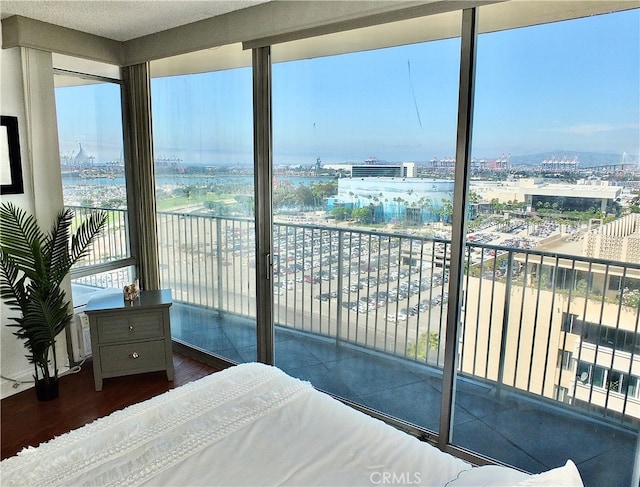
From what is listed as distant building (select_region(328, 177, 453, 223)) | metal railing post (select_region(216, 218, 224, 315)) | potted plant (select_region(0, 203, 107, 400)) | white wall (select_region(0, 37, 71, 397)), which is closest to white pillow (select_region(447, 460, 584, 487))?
distant building (select_region(328, 177, 453, 223))

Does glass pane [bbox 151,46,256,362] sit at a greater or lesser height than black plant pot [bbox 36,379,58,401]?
greater

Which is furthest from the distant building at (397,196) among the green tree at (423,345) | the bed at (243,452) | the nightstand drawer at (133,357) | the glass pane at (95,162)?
the glass pane at (95,162)

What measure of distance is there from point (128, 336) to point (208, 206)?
3.71 ft

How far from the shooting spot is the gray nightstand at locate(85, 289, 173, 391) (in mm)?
3139

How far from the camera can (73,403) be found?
3.04 m

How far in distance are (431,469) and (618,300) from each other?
1262 millimetres

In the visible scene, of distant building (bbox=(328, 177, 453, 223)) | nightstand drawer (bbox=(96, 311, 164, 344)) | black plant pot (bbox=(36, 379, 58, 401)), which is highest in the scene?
distant building (bbox=(328, 177, 453, 223))

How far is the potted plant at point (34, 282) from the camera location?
287 cm

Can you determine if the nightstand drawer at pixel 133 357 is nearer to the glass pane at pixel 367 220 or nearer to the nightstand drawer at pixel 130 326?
the nightstand drawer at pixel 130 326

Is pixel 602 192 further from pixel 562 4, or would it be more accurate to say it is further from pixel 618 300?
pixel 562 4

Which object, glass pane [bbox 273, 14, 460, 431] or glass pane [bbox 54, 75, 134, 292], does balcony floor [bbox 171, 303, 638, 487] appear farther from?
glass pane [bbox 54, 75, 134, 292]

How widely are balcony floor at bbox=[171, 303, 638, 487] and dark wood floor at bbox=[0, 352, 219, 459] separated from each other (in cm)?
54

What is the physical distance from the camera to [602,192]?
77.9 inches

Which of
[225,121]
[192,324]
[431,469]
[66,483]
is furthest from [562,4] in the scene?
[192,324]
